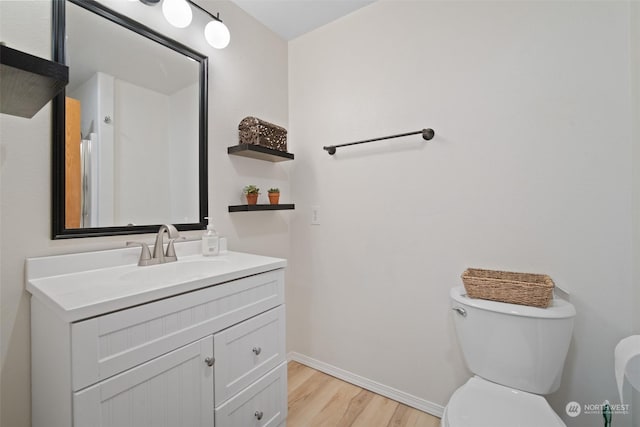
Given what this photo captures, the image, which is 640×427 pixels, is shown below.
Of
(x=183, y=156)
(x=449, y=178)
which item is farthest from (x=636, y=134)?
(x=183, y=156)

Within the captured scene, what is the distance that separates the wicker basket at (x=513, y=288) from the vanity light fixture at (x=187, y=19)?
1.74 metres

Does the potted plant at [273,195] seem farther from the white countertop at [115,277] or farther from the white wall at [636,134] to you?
the white wall at [636,134]

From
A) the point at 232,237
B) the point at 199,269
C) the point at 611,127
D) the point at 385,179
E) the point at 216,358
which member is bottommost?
the point at 216,358

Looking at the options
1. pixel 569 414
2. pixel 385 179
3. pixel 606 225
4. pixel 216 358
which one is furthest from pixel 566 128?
pixel 216 358

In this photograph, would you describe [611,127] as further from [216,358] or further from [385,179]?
[216,358]

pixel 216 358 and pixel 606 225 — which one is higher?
pixel 606 225

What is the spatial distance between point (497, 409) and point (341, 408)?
0.88 m

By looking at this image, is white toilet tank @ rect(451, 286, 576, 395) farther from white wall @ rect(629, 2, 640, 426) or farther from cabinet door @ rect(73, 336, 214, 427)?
cabinet door @ rect(73, 336, 214, 427)

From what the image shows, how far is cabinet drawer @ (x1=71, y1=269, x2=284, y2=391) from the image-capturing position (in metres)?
0.72

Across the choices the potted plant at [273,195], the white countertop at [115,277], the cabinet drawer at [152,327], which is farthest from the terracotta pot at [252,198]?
the cabinet drawer at [152,327]

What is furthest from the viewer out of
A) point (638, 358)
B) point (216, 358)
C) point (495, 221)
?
point (495, 221)

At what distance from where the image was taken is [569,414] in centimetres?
121

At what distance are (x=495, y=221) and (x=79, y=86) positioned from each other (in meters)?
1.90

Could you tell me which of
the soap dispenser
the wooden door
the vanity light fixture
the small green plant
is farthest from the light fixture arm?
the soap dispenser
